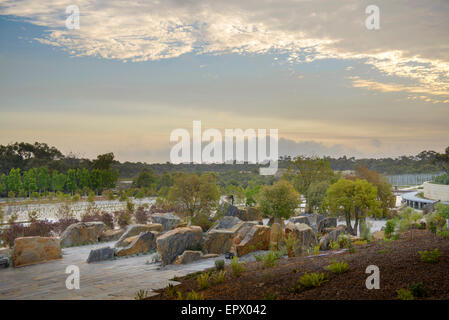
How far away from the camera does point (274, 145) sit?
106ft

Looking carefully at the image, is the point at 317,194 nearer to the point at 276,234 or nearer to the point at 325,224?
the point at 325,224

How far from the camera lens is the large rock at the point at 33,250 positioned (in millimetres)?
11625

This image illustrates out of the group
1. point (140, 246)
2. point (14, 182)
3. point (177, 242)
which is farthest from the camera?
point (14, 182)

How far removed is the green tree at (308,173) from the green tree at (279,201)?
35.2ft

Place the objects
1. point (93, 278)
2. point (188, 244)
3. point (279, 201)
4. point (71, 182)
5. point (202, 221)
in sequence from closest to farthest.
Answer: point (93, 278)
point (188, 244)
point (202, 221)
point (279, 201)
point (71, 182)

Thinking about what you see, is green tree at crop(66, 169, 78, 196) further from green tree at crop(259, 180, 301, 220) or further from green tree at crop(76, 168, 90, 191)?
green tree at crop(259, 180, 301, 220)

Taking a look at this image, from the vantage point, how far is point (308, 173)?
33.4 m

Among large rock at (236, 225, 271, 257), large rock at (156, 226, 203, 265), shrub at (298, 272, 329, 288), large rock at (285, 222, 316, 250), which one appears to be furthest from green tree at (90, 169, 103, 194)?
shrub at (298, 272, 329, 288)

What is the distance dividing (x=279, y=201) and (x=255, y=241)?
968 centimetres

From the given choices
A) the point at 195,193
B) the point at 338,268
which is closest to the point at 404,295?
the point at 338,268

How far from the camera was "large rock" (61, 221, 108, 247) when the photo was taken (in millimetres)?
16734
